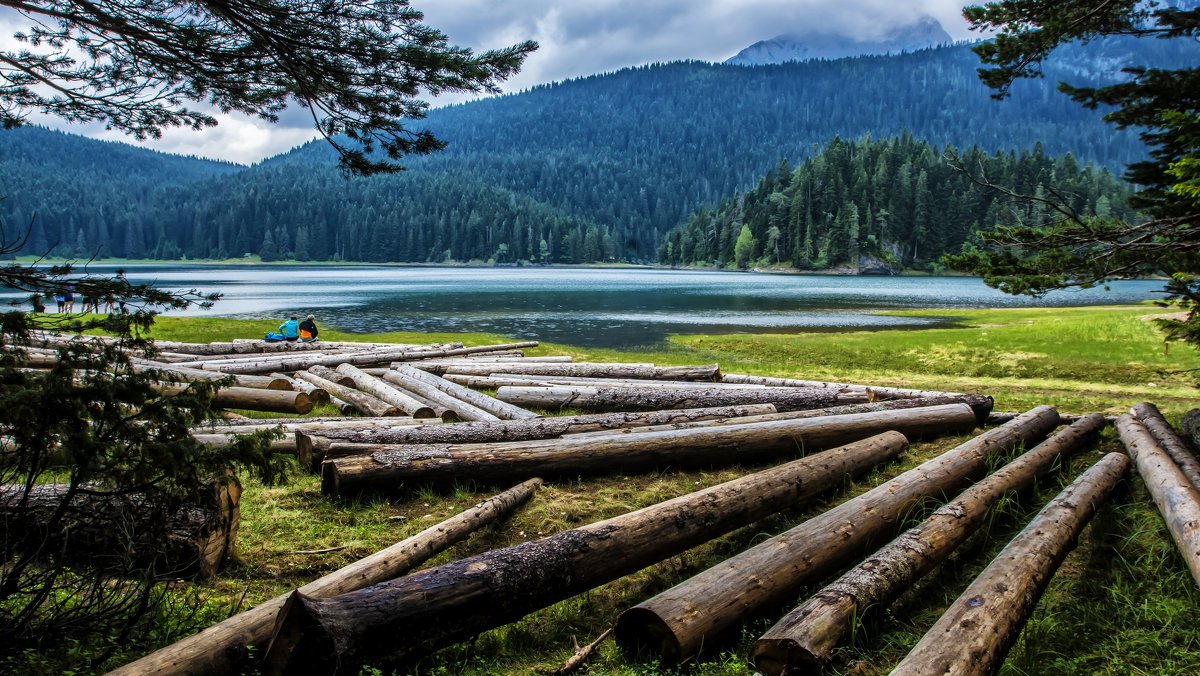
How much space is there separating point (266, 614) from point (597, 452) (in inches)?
172

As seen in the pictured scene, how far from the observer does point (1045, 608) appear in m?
4.81

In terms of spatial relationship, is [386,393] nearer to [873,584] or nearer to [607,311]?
[873,584]

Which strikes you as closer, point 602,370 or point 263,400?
point 263,400

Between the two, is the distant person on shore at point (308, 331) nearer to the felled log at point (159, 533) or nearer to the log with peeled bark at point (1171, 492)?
the felled log at point (159, 533)

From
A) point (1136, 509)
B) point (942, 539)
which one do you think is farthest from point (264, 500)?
point (1136, 509)

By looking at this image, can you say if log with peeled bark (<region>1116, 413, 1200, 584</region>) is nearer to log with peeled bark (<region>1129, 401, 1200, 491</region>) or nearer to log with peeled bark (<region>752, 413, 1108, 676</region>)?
log with peeled bark (<region>1129, 401, 1200, 491</region>)

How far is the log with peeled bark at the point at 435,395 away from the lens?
1086 cm

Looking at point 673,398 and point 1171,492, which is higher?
point 1171,492

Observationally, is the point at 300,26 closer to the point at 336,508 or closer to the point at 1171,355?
the point at 336,508

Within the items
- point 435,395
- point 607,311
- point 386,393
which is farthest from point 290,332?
point 607,311

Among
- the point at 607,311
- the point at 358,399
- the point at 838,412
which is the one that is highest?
the point at 838,412

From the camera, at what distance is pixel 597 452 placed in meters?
7.89

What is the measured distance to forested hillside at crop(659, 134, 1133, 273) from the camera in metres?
132

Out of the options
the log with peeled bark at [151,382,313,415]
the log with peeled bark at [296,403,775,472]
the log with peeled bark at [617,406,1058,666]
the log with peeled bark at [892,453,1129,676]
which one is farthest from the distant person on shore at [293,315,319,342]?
the log with peeled bark at [892,453,1129,676]
